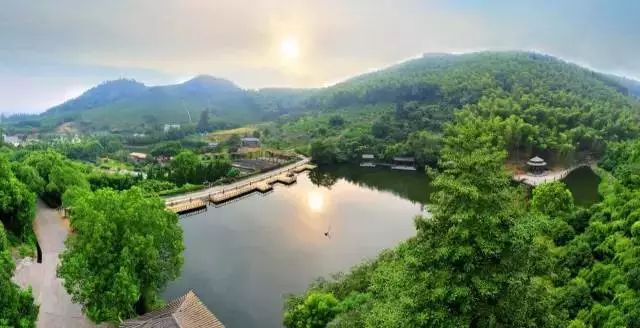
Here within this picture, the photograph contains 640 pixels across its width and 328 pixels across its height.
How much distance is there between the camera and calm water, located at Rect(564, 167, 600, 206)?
34763mm

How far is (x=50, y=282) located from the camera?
18.0 meters

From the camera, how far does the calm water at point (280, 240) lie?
65.8 feet

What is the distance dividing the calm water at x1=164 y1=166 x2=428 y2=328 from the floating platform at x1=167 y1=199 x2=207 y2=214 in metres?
0.82

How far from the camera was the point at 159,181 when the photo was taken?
38.3m

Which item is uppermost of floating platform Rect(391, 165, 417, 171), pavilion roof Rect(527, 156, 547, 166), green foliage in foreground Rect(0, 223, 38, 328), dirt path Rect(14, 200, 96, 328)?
green foliage in foreground Rect(0, 223, 38, 328)

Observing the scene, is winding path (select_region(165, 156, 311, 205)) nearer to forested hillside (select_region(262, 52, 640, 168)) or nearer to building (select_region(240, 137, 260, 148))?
forested hillside (select_region(262, 52, 640, 168))

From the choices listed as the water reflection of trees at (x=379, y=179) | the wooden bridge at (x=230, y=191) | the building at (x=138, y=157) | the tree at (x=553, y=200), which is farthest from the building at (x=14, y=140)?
the tree at (x=553, y=200)

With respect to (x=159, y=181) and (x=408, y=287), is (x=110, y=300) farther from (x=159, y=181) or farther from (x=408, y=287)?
(x=159, y=181)

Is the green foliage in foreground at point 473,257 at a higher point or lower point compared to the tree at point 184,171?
higher

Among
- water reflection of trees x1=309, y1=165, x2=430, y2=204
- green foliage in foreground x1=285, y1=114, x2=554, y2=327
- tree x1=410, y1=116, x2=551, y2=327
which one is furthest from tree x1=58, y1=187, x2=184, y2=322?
water reflection of trees x1=309, y1=165, x2=430, y2=204

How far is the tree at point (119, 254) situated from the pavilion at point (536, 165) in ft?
132

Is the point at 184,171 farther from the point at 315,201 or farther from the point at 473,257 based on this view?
the point at 473,257

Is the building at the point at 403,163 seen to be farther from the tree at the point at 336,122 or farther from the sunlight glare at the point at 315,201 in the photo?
the tree at the point at 336,122

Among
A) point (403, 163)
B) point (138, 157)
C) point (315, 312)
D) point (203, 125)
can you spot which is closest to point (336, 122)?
point (403, 163)
